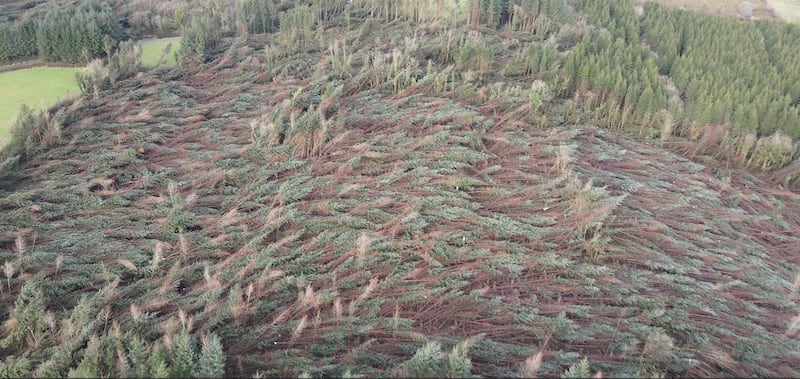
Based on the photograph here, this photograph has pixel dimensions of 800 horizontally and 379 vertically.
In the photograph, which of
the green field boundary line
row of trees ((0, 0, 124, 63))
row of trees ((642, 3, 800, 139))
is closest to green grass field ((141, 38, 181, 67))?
row of trees ((0, 0, 124, 63))

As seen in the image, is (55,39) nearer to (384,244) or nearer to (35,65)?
(35,65)

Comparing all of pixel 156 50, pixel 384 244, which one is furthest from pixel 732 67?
pixel 156 50

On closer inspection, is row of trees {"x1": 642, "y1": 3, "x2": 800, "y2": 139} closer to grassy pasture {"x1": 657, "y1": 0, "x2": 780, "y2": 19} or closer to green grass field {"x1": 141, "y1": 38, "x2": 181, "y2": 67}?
grassy pasture {"x1": 657, "y1": 0, "x2": 780, "y2": 19}

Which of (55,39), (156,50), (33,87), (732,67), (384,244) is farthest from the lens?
(156,50)

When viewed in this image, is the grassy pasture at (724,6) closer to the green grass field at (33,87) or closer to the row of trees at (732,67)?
the row of trees at (732,67)

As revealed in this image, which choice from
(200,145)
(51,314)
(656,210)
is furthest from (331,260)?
(656,210)
